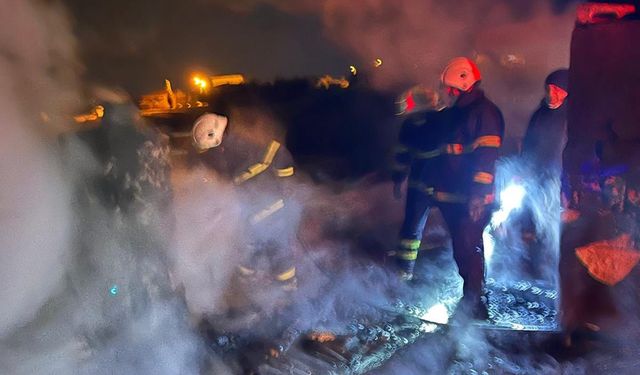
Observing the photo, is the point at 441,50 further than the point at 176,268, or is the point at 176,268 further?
the point at 176,268

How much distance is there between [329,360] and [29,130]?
1.00 meters

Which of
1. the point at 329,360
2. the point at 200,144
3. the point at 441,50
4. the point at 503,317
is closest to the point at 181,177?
the point at 200,144

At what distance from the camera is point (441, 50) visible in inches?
57.9

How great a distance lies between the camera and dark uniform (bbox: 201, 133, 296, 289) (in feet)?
5.04

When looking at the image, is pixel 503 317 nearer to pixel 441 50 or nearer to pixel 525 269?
pixel 525 269

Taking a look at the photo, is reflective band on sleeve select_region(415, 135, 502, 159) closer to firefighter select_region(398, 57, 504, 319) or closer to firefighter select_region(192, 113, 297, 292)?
firefighter select_region(398, 57, 504, 319)

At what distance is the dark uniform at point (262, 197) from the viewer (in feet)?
5.04

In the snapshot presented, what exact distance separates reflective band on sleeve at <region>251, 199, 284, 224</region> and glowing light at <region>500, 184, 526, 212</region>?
1.85 feet

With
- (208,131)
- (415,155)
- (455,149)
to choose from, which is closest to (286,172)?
(208,131)

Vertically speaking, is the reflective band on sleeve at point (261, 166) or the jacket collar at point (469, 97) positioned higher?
the jacket collar at point (469, 97)

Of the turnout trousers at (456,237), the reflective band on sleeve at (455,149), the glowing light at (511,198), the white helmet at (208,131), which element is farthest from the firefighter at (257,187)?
the glowing light at (511,198)

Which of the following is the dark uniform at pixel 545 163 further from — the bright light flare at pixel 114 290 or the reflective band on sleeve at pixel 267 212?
the bright light flare at pixel 114 290

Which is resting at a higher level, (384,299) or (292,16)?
(292,16)

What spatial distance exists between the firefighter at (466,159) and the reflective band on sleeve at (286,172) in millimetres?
337
